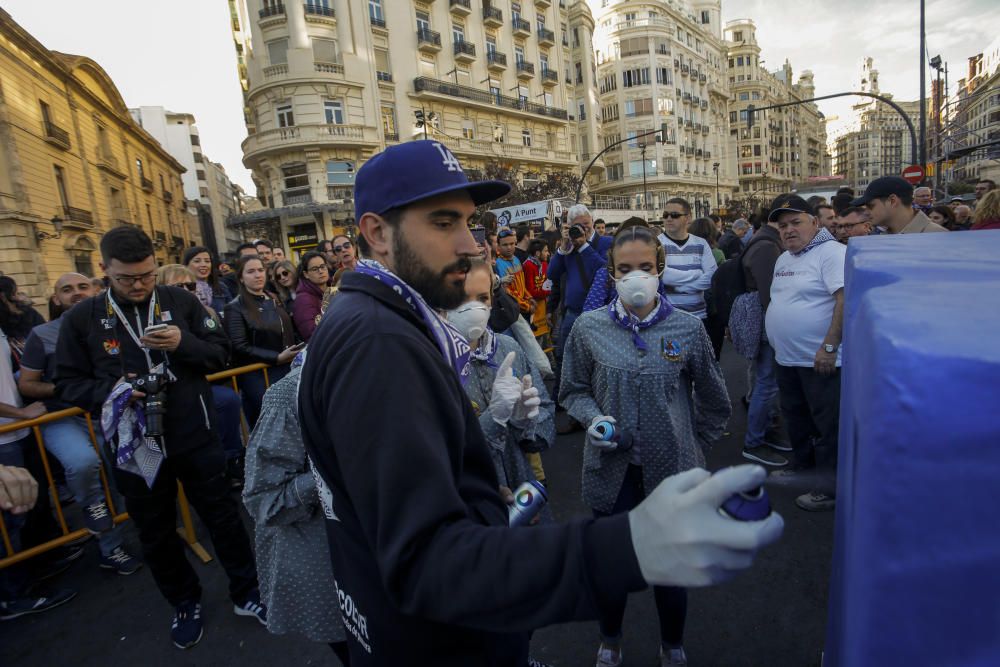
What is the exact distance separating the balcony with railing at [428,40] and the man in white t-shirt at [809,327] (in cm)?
3500

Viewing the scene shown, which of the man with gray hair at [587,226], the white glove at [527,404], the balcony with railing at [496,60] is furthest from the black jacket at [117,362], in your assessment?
the balcony with railing at [496,60]

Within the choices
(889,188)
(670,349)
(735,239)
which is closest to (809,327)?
(889,188)

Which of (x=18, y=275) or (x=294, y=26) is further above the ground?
(x=294, y=26)

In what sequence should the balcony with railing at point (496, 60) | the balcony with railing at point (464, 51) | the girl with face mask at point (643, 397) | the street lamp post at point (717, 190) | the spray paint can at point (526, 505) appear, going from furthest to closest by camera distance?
the street lamp post at point (717, 190)
the balcony with railing at point (496, 60)
the balcony with railing at point (464, 51)
the girl with face mask at point (643, 397)
the spray paint can at point (526, 505)

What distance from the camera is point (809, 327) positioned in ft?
12.2

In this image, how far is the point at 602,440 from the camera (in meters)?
2.23

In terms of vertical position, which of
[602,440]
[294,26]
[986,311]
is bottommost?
A: [602,440]

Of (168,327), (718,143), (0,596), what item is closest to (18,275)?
(0,596)

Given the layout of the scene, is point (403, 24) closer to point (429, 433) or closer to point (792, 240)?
point (792, 240)

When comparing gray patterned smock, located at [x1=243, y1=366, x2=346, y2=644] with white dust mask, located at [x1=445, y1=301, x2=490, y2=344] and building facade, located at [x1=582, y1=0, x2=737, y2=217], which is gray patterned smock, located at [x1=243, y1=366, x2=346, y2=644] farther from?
building facade, located at [x1=582, y1=0, x2=737, y2=217]

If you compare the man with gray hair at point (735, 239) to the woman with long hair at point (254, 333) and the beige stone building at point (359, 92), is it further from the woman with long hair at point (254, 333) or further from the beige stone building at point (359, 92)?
the beige stone building at point (359, 92)

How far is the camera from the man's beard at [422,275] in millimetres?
1308

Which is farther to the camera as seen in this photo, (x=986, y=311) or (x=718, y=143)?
(x=718, y=143)

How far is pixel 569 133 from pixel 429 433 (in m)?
45.6
